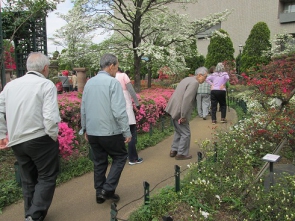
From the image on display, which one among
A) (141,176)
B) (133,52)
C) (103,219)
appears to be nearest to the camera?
(103,219)

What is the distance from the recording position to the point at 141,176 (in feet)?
14.0

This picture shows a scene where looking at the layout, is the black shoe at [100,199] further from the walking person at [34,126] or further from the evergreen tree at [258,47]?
the evergreen tree at [258,47]

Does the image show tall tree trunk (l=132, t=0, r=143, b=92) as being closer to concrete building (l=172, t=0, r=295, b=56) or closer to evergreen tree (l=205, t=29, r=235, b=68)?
evergreen tree (l=205, t=29, r=235, b=68)

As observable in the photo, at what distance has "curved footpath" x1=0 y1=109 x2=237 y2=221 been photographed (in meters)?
3.15

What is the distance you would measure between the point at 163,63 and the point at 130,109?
5.87 meters

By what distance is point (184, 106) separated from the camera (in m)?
4.61

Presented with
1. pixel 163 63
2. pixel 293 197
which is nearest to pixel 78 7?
pixel 163 63

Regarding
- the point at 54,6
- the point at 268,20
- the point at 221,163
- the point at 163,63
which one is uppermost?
the point at 268,20

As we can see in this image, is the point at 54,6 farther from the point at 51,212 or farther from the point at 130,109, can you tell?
the point at 51,212

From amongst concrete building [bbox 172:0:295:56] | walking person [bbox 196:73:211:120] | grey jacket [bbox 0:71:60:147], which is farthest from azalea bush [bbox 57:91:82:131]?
concrete building [bbox 172:0:295:56]

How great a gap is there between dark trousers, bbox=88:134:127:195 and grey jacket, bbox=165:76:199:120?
169 cm

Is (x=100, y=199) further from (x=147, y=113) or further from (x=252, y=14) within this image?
(x=252, y=14)

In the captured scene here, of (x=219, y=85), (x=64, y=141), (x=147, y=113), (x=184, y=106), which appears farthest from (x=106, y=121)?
(x=219, y=85)

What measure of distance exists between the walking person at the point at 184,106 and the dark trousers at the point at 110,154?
1.71 m
